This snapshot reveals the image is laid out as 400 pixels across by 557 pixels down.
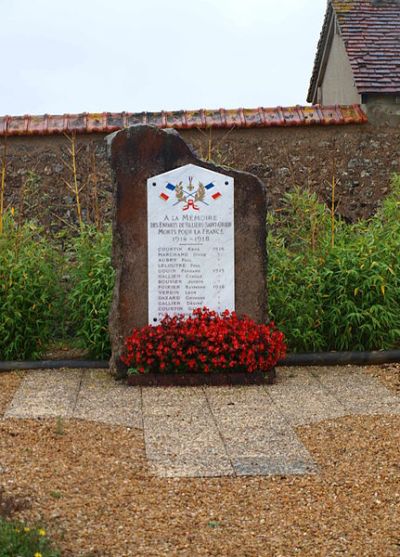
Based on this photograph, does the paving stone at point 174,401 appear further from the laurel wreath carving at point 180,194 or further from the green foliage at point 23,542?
the green foliage at point 23,542

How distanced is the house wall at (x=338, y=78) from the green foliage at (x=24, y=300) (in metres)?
9.28

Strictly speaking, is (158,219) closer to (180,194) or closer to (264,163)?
(180,194)

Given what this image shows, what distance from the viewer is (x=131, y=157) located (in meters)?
8.45

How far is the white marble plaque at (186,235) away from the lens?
27.8 feet

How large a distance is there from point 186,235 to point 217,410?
75.6 inches

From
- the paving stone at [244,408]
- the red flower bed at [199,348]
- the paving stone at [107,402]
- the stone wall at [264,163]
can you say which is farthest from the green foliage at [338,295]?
the stone wall at [264,163]

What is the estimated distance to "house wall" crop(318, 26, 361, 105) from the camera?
17.6 metres

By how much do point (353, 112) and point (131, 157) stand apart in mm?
6321

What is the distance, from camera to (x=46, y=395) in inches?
305

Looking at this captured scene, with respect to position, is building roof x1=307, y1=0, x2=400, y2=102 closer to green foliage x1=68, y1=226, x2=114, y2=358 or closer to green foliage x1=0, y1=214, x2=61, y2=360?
green foliage x1=68, y1=226, x2=114, y2=358

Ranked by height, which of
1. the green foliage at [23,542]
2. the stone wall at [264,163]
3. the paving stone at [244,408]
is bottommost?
the green foliage at [23,542]

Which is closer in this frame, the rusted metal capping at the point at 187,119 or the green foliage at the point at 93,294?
the green foliage at the point at 93,294

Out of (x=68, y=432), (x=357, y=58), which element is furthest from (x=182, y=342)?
(x=357, y=58)

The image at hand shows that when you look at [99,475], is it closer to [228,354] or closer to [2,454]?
[2,454]
